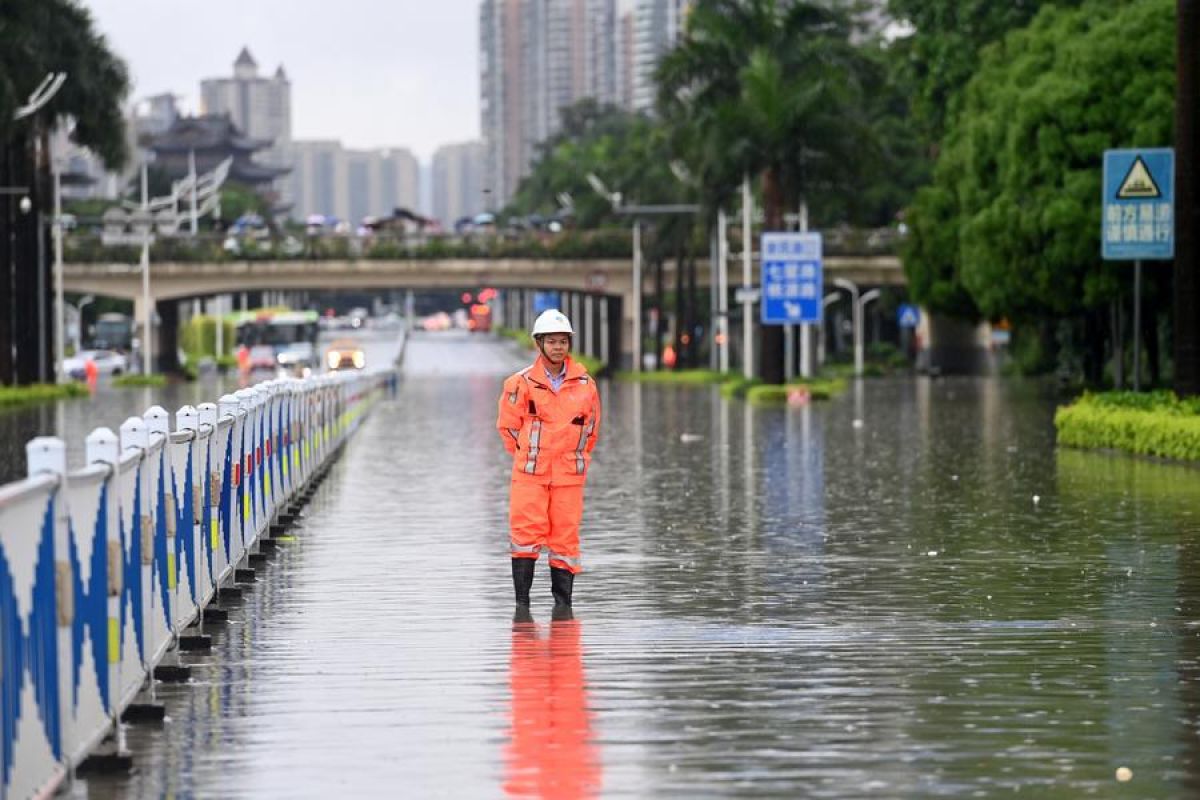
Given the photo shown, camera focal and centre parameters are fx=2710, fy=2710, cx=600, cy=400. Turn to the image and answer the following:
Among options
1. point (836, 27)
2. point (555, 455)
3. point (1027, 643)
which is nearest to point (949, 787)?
→ point (1027, 643)

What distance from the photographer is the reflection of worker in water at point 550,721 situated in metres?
9.44

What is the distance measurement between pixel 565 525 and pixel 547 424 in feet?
2.05

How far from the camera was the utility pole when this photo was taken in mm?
33406

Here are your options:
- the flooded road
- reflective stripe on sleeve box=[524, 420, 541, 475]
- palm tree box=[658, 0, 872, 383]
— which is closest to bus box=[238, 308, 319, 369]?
palm tree box=[658, 0, 872, 383]

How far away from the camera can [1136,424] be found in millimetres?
33719

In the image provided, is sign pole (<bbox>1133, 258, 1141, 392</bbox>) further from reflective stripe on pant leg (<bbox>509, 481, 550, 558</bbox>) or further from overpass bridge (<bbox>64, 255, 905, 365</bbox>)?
overpass bridge (<bbox>64, 255, 905, 365</bbox>)

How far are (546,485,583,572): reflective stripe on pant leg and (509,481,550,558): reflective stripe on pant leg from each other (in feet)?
0.15

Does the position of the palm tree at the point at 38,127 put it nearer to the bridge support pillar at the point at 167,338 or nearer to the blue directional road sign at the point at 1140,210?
the bridge support pillar at the point at 167,338

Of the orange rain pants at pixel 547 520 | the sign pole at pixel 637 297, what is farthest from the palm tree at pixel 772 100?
the orange rain pants at pixel 547 520

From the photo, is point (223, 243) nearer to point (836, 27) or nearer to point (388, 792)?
point (836, 27)

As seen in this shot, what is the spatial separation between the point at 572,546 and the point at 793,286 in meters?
53.2

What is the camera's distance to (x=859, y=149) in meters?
67.2

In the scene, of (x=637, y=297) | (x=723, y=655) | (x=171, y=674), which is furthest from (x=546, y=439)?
(x=637, y=297)

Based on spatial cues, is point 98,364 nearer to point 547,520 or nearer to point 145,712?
point 547,520
